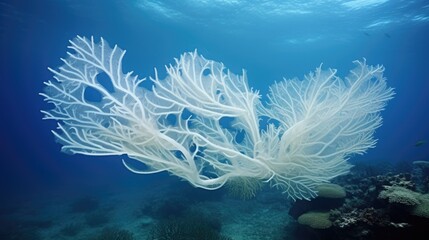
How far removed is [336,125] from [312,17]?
24.1 m

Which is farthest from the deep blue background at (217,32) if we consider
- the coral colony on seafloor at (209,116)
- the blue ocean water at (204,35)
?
the coral colony on seafloor at (209,116)

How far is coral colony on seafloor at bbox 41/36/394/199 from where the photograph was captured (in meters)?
5.63

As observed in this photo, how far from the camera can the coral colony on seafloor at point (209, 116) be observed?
5.63m

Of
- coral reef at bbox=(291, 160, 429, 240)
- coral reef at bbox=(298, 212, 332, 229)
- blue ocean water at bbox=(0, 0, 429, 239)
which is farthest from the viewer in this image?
blue ocean water at bbox=(0, 0, 429, 239)

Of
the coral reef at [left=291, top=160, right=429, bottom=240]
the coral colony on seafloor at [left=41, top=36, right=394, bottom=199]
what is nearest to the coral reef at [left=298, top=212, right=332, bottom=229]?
the coral reef at [left=291, top=160, right=429, bottom=240]

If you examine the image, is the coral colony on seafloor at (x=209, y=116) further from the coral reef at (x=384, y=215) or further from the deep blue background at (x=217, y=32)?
the deep blue background at (x=217, y=32)

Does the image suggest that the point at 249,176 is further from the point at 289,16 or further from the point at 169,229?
the point at 289,16

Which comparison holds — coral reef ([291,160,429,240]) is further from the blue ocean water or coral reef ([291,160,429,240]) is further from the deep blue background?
the deep blue background

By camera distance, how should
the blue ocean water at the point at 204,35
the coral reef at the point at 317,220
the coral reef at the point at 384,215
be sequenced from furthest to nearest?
Answer: 1. the blue ocean water at the point at 204,35
2. the coral reef at the point at 317,220
3. the coral reef at the point at 384,215

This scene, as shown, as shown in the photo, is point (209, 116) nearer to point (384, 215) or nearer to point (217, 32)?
point (384, 215)

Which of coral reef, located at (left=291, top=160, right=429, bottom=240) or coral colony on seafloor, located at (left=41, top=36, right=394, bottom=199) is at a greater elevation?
coral colony on seafloor, located at (left=41, top=36, right=394, bottom=199)

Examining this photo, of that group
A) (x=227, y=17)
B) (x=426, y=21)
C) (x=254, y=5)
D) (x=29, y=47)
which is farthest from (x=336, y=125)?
(x=29, y=47)

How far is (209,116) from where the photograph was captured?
6.20 metres

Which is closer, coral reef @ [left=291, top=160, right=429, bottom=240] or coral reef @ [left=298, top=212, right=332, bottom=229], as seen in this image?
coral reef @ [left=291, top=160, right=429, bottom=240]
